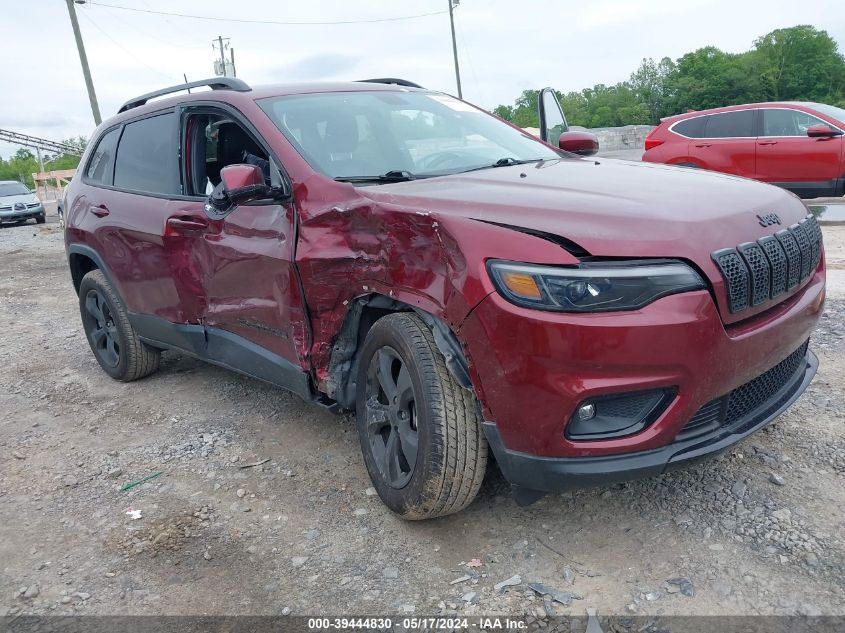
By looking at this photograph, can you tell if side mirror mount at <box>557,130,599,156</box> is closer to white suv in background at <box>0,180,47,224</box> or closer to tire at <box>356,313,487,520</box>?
tire at <box>356,313,487,520</box>

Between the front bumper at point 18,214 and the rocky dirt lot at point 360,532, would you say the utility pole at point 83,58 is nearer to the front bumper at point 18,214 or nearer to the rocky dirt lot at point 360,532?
the front bumper at point 18,214

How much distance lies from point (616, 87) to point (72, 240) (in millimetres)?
60380

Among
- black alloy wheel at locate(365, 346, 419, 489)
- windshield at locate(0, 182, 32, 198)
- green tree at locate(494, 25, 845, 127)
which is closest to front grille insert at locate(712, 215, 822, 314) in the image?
black alloy wheel at locate(365, 346, 419, 489)

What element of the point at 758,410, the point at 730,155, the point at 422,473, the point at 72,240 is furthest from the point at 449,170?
the point at 730,155

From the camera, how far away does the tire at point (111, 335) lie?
461 cm

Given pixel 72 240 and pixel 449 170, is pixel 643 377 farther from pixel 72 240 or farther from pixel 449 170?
pixel 72 240

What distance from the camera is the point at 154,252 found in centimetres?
401

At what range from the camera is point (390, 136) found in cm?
335

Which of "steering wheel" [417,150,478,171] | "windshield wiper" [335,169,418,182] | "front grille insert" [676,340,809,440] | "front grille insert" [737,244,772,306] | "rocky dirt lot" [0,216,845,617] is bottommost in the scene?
"rocky dirt lot" [0,216,845,617]

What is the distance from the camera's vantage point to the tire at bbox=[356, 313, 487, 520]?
2.44 m

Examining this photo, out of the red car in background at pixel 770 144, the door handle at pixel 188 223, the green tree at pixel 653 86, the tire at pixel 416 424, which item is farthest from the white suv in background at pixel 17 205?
the green tree at pixel 653 86

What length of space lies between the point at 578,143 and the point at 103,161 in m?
3.15

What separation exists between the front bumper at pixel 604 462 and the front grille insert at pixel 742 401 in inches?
0.8

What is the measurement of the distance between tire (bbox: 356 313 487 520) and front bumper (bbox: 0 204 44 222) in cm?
2197
